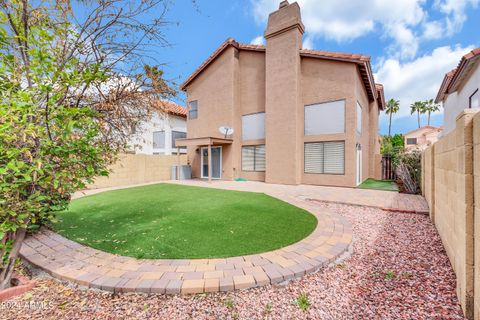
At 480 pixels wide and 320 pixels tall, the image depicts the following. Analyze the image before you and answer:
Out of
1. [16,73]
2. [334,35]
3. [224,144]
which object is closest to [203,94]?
[224,144]

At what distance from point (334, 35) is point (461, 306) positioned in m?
16.6

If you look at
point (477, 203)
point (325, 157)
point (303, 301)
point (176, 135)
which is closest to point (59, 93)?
point (303, 301)

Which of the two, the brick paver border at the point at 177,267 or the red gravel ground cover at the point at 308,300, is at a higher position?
the brick paver border at the point at 177,267

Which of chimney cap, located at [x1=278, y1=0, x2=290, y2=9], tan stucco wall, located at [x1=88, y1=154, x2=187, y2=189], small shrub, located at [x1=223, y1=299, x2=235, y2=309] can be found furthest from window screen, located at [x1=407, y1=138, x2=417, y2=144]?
small shrub, located at [x1=223, y1=299, x2=235, y2=309]

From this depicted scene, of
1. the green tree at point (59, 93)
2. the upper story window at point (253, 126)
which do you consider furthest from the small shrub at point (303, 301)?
the upper story window at point (253, 126)

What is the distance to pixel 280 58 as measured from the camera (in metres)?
13.8

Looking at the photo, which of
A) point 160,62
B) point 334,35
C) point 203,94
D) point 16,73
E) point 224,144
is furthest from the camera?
point 203,94

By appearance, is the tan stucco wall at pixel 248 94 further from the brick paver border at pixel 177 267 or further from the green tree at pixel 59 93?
the green tree at pixel 59 93

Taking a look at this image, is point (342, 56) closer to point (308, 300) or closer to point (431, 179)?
point (431, 179)

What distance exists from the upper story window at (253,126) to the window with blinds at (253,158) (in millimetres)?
769

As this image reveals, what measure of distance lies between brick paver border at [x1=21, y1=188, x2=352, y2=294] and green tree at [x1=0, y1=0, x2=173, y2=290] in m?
0.89

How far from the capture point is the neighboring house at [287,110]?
40.7ft

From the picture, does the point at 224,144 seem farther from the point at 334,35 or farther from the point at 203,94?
the point at 334,35

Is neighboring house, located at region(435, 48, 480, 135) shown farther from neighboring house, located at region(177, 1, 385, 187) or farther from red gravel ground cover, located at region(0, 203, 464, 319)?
red gravel ground cover, located at region(0, 203, 464, 319)
